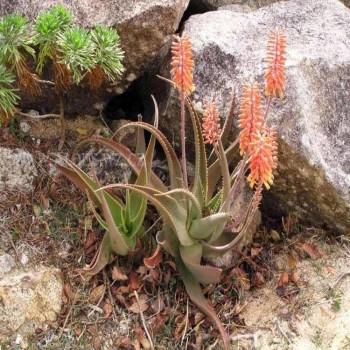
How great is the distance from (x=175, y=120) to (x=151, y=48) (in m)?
0.44

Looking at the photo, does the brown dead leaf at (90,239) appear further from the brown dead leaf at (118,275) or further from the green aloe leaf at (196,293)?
the green aloe leaf at (196,293)

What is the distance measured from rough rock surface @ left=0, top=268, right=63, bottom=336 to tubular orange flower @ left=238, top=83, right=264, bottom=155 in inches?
52.7

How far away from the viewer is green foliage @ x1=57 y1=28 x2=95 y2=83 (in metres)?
3.01

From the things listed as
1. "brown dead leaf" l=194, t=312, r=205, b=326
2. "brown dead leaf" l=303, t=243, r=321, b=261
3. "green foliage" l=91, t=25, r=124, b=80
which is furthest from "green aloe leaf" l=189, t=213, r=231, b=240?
"green foliage" l=91, t=25, r=124, b=80

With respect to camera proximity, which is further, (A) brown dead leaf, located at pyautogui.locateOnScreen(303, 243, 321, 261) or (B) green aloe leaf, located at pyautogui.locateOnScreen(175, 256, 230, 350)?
(A) brown dead leaf, located at pyautogui.locateOnScreen(303, 243, 321, 261)

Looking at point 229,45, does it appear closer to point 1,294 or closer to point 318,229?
point 318,229

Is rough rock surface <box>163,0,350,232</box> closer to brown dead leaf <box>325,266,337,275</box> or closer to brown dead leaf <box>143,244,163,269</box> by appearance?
brown dead leaf <box>325,266,337,275</box>

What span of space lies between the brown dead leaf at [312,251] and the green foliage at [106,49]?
1.46 meters

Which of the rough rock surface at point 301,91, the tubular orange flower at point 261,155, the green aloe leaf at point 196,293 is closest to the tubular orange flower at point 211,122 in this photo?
the tubular orange flower at point 261,155

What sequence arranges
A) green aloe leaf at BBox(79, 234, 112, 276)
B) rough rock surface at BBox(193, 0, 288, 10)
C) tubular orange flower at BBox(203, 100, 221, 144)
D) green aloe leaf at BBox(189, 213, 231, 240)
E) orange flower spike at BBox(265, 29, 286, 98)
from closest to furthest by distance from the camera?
orange flower spike at BBox(265, 29, 286, 98) → tubular orange flower at BBox(203, 100, 221, 144) → green aloe leaf at BBox(189, 213, 231, 240) → green aloe leaf at BBox(79, 234, 112, 276) → rough rock surface at BBox(193, 0, 288, 10)

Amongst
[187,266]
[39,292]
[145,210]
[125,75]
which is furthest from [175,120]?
[39,292]

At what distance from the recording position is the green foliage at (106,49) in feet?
10.3

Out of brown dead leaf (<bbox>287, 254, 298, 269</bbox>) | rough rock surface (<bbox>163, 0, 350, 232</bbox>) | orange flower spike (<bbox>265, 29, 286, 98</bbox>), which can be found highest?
orange flower spike (<bbox>265, 29, 286, 98</bbox>)

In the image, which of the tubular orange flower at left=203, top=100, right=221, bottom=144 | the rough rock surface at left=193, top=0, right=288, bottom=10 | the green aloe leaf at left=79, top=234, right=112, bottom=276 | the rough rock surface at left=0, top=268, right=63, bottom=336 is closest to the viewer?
the tubular orange flower at left=203, top=100, right=221, bottom=144
